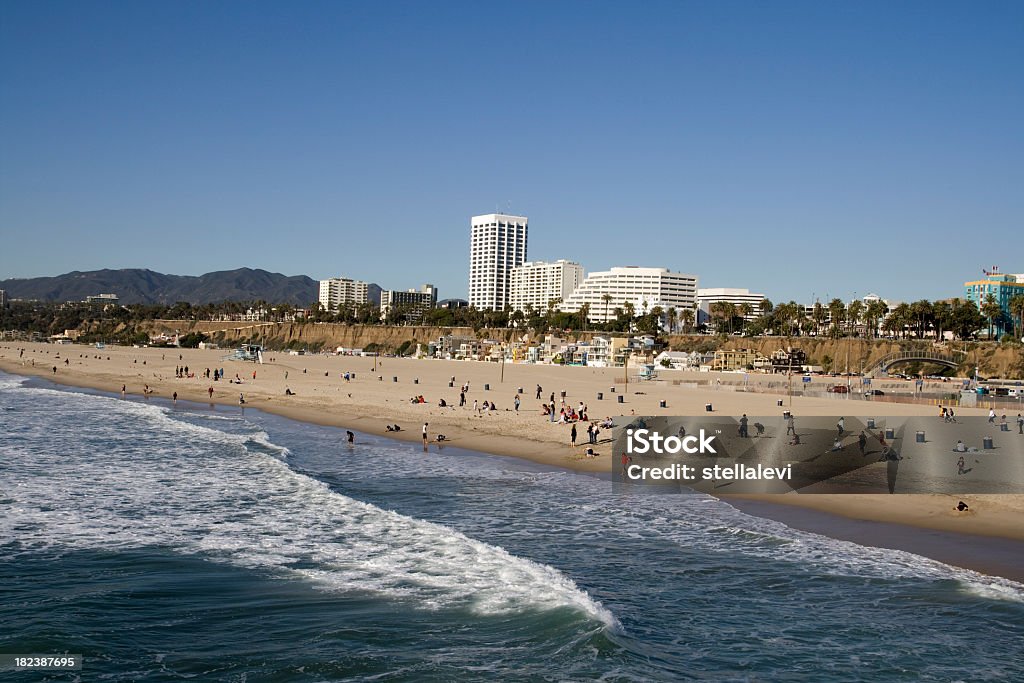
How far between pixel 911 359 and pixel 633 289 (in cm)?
10616

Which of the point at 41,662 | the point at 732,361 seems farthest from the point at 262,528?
the point at 732,361

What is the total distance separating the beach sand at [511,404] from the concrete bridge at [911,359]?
21103mm

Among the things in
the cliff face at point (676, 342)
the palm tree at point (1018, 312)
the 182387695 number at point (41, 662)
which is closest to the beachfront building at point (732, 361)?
the cliff face at point (676, 342)

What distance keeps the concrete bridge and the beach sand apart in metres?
21.1

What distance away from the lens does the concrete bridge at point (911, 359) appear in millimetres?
87062

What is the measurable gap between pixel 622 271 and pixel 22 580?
18450 cm

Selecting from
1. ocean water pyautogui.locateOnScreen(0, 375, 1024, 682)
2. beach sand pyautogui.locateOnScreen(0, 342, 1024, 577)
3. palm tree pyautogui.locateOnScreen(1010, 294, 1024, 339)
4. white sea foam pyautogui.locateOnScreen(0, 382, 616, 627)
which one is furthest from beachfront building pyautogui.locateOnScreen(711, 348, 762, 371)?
ocean water pyautogui.locateOnScreen(0, 375, 1024, 682)

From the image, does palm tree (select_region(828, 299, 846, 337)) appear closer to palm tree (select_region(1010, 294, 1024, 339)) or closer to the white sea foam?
palm tree (select_region(1010, 294, 1024, 339))

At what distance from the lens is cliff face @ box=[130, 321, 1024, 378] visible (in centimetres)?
8775

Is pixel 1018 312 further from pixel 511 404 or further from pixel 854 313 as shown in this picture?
pixel 511 404

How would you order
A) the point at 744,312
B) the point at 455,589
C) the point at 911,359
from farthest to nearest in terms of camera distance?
the point at 744,312
the point at 911,359
the point at 455,589

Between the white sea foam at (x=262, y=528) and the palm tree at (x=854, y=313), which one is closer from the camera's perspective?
the white sea foam at (x=262, y=528)

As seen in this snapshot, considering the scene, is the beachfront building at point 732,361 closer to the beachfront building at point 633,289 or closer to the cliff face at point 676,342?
the cliff face at point 676,342

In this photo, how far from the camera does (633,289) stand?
191375 mm
